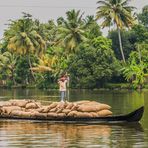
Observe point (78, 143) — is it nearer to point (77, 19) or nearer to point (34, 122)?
point (34, 122)

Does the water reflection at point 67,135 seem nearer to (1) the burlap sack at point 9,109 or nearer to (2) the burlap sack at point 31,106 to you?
(1) the burlap sack at point 9,109

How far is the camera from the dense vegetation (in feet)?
213

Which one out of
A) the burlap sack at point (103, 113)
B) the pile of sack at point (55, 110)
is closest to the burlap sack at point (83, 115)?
the pile of sack at point (55, 110)

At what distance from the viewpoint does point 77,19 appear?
70.2 metres

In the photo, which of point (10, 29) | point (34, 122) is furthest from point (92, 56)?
point (34, 122)

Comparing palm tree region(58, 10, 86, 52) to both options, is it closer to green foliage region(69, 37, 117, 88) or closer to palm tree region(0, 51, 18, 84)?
green foliage region(69, 37, 117, 88)

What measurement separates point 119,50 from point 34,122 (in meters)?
52.1

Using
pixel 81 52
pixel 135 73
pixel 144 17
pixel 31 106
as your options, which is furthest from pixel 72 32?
pixel 31 106

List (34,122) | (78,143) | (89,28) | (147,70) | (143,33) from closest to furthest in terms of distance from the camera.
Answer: (78,143)
(34,122)
(147,70)
(143,33)
(89,28)

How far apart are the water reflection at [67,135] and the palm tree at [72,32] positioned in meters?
48.0

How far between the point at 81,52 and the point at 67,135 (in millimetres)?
49523

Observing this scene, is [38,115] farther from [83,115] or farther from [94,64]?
[94,64]

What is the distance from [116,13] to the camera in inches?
2640

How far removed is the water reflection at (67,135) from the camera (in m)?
14.8
